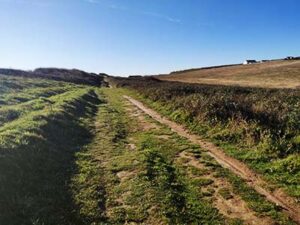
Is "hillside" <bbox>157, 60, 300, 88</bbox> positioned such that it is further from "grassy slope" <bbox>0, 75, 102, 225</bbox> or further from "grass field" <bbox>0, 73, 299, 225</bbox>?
"grassy slope" <bbox>0, 75, 102, 225</bbox>

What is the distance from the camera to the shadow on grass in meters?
8.26

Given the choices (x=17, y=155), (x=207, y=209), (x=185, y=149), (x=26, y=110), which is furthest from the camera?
(x=26, y=110)

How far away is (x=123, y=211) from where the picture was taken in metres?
8.57

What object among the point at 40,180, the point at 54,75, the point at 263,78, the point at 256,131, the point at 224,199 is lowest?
the point at 224,199

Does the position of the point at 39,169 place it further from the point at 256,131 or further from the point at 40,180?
the point at 256,131

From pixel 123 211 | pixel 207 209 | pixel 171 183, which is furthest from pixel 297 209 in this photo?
pixel 123 211

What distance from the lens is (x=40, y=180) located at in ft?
34.5

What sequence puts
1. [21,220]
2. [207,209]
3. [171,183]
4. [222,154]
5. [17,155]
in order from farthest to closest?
1. [222,154]
2. [17,155]
3. [171,183]
4. [207,209]
5. [21,220]

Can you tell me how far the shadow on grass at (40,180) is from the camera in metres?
8.26

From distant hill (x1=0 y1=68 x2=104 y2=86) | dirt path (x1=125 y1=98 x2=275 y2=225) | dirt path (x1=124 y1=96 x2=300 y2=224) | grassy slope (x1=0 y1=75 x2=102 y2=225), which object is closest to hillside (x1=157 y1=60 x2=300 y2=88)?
distant hill (x1=0 y1=68 x2=104 y2=86)

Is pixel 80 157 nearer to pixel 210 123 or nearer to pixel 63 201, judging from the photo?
pixel 63 201

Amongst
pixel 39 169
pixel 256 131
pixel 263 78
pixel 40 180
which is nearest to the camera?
pixel 40 180

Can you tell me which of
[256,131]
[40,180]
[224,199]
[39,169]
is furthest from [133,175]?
[256,131]

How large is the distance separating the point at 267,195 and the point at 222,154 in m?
4.10
